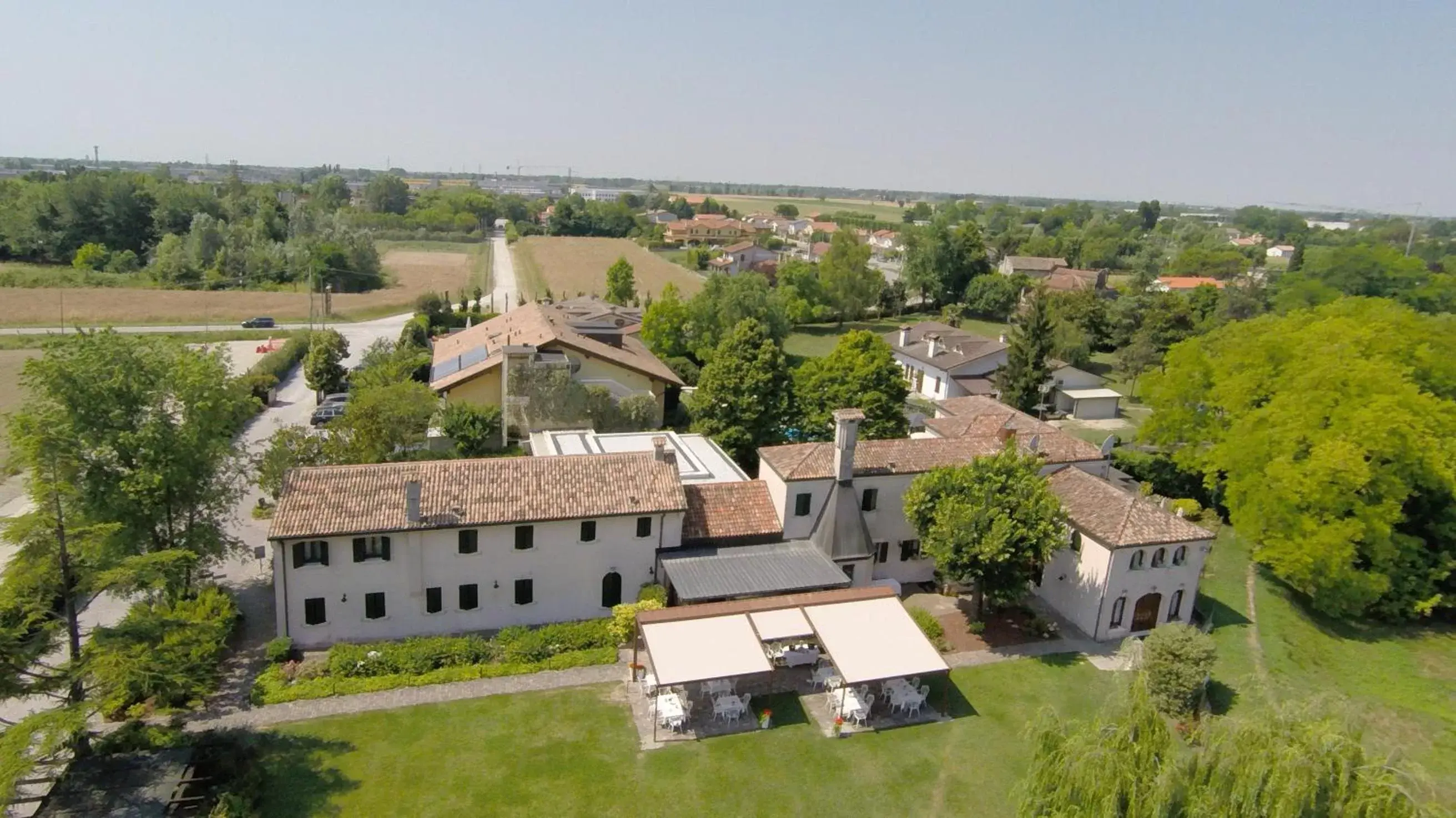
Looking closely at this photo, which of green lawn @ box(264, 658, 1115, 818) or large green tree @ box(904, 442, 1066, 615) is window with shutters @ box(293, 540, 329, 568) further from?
large green tree @ box(904, 442, 1066, 615)

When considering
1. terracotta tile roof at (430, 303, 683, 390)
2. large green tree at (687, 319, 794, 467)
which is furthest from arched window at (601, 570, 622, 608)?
terracotta tile roof at (430, 303, 683, 390)

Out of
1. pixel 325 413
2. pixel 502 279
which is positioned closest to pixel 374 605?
pixel 325 413

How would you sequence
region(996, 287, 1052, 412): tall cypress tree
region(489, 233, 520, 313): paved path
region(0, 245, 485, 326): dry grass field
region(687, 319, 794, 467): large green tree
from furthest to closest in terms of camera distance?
1. region(489, 233, 520, 313): paved path
2. region(0, 245, 485, 326): dry grass field
3. region(996, 287, 1052, 412): tall cypress tree
4. region(687, 319, 794, 467): large green tree

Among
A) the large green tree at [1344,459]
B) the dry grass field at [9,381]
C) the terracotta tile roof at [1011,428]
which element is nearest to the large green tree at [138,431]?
the dry grass field at [9,381]

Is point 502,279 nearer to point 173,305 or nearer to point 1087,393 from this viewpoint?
point 173,305

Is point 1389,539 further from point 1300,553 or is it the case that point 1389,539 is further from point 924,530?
point 924,530

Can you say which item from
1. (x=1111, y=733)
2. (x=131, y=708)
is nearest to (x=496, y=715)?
(x=131, y=708)

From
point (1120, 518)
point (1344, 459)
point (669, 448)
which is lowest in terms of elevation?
point (669, 448)
